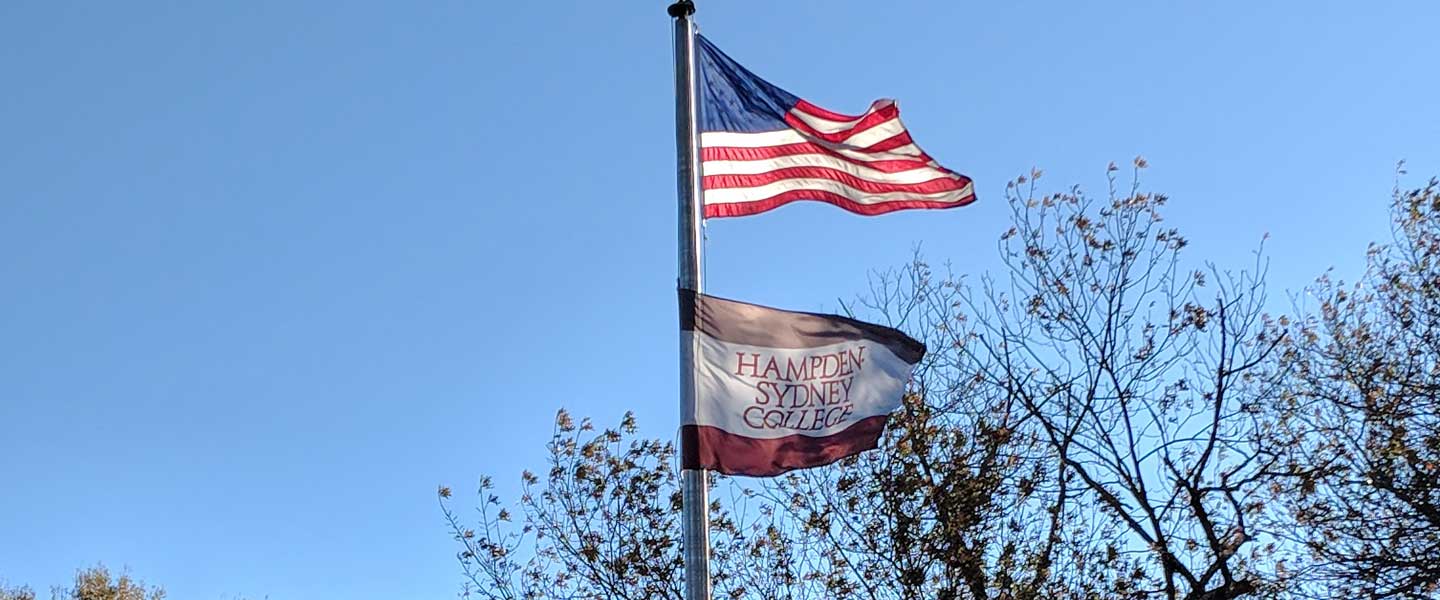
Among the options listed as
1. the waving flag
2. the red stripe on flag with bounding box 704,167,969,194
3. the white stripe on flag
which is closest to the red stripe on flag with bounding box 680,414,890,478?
the waving flag

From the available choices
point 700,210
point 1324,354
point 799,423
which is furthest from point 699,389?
point 1324,354

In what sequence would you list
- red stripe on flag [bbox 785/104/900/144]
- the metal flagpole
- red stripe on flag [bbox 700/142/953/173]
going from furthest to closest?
red stripe on flag [bbox 785/104/900/144], red stripe on flag [bbox 700/142/953/173], the metal flagpole

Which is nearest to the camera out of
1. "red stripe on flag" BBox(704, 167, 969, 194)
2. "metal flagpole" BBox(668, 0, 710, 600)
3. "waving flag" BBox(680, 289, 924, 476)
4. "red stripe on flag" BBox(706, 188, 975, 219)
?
"metal flagpole" BBox(668, 0, 710, 600)

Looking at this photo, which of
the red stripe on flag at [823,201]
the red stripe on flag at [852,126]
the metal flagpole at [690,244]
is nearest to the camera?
the metal flagpole at [690,244]

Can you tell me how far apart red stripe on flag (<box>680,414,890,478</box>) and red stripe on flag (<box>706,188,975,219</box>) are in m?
1.67

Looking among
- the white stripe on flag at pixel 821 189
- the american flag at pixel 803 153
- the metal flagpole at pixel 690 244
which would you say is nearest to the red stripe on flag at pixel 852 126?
the american flag at pixel 803 153

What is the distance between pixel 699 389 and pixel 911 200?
2684 millimetres

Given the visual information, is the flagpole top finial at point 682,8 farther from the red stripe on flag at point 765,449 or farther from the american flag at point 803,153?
the red stripe on flag at point 765,449

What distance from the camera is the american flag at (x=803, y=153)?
10.4 meters

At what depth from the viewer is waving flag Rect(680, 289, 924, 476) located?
9.11 m

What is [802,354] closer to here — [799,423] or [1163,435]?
[799,423]

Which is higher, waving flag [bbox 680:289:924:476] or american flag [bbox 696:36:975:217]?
american flag [bbox 696:36:975:217]

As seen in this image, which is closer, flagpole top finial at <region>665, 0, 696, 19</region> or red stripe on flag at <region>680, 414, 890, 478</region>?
red stripe on flag at <region>680, 414, 890, 478</region>

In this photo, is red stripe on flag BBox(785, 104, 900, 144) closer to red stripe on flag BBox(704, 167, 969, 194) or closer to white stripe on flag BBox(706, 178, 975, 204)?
red stripe on flag BBox(704, 167, 969, 194)
